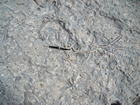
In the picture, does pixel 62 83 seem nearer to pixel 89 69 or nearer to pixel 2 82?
pixel 89 69

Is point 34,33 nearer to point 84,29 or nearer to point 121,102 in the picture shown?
point 84,29

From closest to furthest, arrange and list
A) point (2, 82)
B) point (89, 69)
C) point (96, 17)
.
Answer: point (2, 82) < point (89, 69) < point (96, 17)

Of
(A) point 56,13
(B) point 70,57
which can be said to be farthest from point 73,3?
(B) point 70,57

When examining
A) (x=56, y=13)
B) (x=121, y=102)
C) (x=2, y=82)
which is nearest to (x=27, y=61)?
(x=2, y=82)

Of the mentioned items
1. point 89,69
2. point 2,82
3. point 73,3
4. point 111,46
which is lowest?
point 2,82

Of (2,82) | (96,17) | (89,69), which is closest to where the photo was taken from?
(2,82)

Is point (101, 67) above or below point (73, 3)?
below

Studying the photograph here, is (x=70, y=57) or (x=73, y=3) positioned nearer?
(x=70, y=57)
